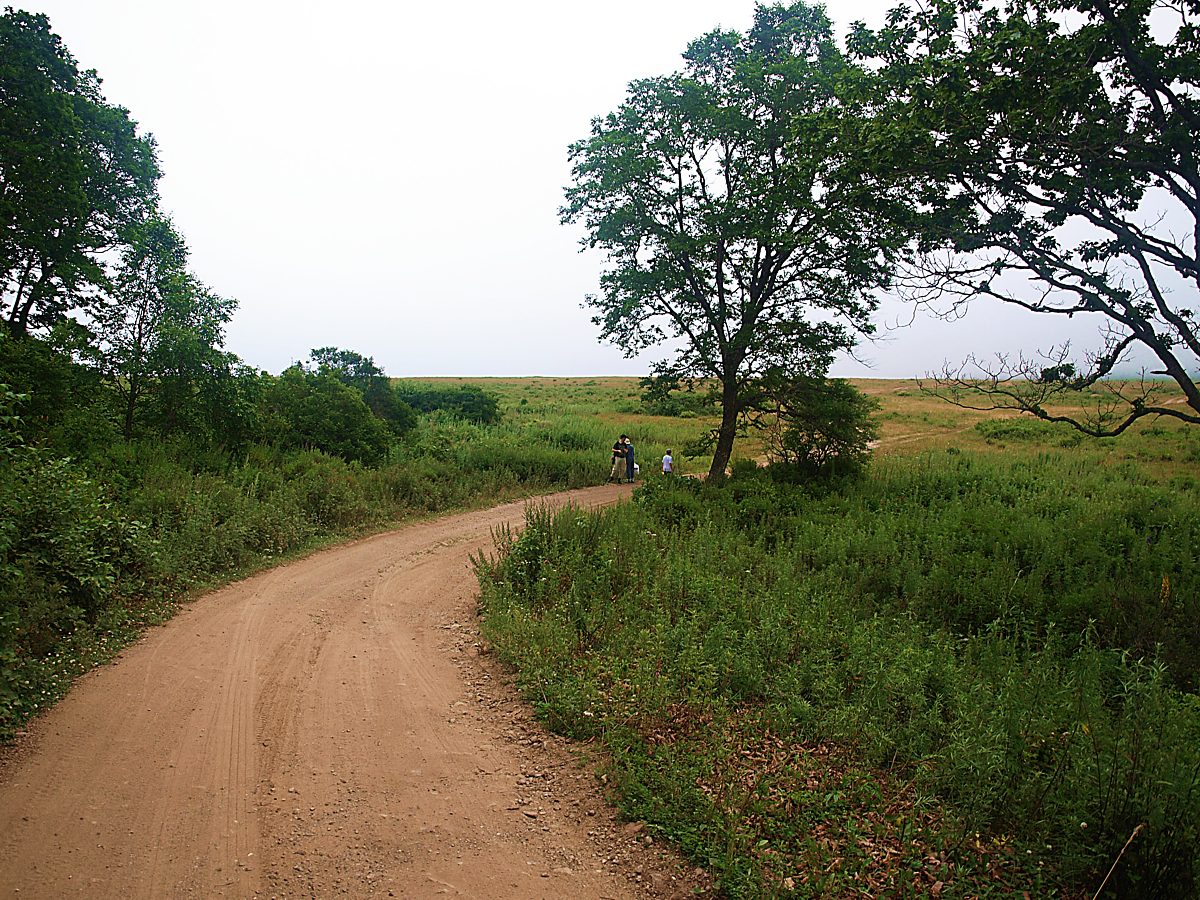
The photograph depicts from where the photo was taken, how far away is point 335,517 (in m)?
14.5

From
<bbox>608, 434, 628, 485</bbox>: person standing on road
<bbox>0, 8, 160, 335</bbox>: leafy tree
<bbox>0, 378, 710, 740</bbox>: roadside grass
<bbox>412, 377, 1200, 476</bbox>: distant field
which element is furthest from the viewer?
<bbox>412, 377, 1200, 476</bbox>: distant field

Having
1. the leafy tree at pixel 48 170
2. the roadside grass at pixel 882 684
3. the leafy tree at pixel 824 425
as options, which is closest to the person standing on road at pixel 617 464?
the leafy tree at pixel 824 425

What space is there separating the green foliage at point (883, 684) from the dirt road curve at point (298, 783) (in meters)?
0.71

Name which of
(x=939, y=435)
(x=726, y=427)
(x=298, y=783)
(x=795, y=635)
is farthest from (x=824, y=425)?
(x=939, y=435)

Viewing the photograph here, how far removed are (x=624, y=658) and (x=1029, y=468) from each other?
19993mm

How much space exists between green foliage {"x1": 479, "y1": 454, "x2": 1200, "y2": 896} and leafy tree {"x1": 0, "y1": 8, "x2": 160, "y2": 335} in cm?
1235

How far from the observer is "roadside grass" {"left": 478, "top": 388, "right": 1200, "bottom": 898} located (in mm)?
4367

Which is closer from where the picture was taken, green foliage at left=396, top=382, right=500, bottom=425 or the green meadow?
the green meadow

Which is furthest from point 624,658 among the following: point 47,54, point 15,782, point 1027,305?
point 47,54

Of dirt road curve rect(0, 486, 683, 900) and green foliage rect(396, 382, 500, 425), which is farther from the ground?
green foliage rect(396, 382, 500, 425)

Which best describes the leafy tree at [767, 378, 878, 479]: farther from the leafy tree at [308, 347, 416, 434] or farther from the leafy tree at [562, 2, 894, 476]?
the leafy tree at [308, 347, 416, 434]

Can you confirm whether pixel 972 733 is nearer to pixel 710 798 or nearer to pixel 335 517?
pixel 710 798

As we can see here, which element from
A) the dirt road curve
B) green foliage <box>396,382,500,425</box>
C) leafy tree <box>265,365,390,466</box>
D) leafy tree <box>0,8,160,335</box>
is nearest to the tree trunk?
leafy tree <box>265,365,390,466</box>

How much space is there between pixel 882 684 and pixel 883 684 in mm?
21
